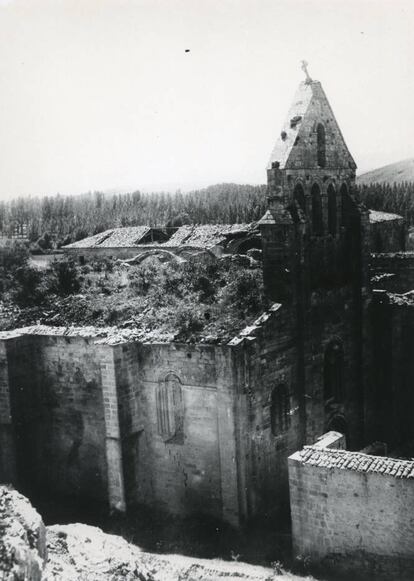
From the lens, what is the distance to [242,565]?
1692 cm

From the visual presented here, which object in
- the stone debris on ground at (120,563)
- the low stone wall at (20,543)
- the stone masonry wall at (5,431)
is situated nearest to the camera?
the low stone wall at (20,543)

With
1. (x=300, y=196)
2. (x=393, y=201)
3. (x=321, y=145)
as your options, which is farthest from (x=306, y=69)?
(x=393, y=201)

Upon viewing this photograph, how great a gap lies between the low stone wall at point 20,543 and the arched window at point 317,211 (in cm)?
1533

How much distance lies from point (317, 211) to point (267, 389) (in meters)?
7.33

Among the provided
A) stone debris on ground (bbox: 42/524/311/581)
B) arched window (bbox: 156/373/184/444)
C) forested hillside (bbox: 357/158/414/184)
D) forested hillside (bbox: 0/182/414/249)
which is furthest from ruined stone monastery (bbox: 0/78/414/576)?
forested hillside (bbox: 357/158/414/184)

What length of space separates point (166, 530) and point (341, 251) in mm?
12192

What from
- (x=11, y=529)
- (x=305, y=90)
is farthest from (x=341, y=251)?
(x=11, y=529)

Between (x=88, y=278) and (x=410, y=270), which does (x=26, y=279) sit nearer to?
(x=88, y=278)

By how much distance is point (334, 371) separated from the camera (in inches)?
931

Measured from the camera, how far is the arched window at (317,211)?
22.9 metres

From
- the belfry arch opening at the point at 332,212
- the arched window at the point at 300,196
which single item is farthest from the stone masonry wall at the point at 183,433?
the belfry arch opening at the point at 332,212

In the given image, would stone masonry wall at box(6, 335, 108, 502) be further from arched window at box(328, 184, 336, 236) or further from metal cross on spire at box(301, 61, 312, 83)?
metal cross on spire at box(301, 61, 312, 83)

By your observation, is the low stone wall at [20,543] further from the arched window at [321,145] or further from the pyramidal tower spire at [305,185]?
the arched window at [321,145]

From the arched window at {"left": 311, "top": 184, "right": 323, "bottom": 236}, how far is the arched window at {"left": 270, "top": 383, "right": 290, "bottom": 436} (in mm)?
6194
